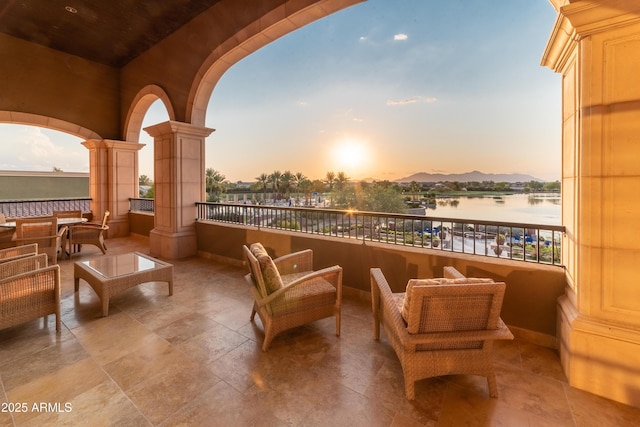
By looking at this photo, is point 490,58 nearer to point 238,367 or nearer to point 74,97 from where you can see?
point 238,367

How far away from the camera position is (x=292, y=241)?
4191 millimetres

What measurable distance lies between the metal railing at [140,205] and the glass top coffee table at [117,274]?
4239 millimetres

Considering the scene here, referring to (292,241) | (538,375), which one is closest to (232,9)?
(292,241)

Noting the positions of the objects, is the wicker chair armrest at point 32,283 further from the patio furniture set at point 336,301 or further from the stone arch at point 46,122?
the stone arch at point 46,122

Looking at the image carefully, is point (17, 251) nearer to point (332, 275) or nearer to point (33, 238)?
point (33, 238)

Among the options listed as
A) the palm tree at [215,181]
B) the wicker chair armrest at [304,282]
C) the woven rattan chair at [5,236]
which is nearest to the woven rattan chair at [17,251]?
the woven rattan chair at [5,236]

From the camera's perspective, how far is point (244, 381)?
193cm

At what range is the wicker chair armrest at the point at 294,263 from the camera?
309 centimetres

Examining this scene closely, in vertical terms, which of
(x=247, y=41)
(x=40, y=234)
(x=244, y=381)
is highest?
(x=247, y=41)

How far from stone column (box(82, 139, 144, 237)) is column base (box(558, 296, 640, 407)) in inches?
374

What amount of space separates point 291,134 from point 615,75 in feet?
43.2

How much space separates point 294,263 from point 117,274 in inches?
82.9

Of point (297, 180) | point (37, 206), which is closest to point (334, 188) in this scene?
point (297, 180)

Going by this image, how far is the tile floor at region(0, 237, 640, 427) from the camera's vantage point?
5.30 feet
